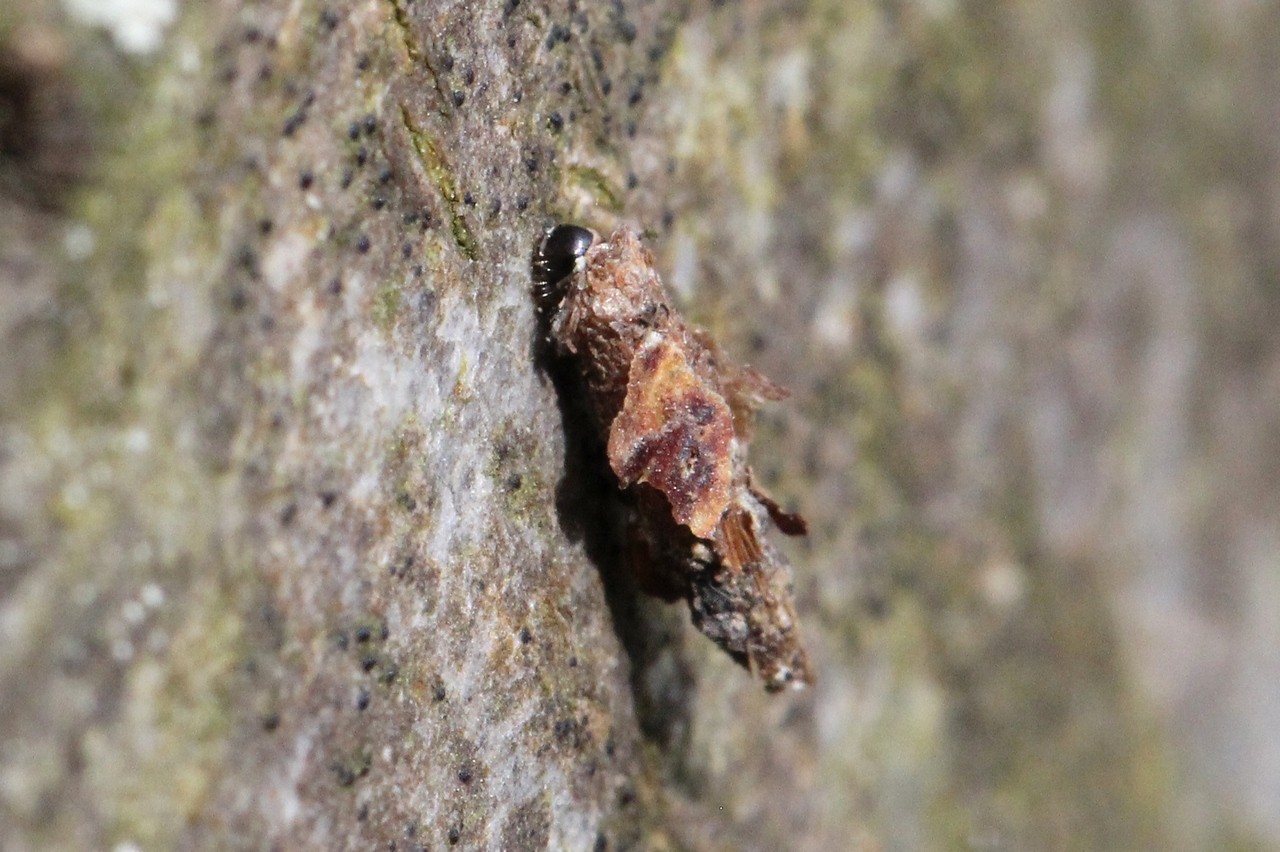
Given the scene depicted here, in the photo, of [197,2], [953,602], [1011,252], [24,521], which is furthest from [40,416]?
[1011,252]

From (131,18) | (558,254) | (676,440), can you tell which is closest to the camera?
(131,18)

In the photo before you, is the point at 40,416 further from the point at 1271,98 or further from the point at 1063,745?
the point at 1271,98

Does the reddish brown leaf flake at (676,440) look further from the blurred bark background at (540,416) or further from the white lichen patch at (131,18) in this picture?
the white lichen patch at (131,18)

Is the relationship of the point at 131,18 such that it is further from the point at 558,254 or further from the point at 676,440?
the point at 676,440

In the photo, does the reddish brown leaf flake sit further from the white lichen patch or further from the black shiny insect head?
the white lichen patch

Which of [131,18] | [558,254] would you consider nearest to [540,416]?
[558,254]

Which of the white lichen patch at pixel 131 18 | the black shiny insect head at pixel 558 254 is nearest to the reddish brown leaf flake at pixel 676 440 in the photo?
the black shiny insect head at pixel 558 254
